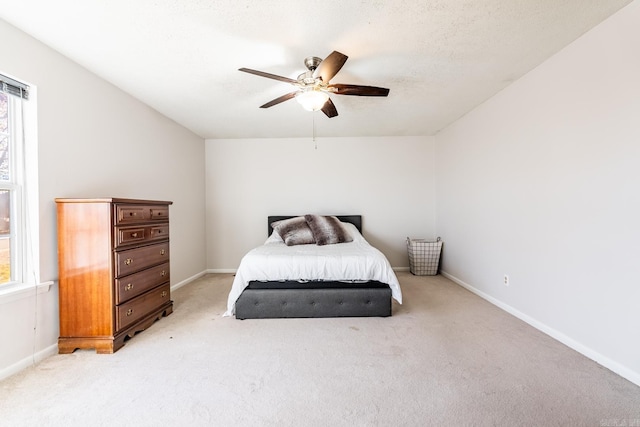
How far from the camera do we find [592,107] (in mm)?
1926

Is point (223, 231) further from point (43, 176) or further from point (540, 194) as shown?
point (540, 194)

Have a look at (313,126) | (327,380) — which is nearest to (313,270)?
(327,380)

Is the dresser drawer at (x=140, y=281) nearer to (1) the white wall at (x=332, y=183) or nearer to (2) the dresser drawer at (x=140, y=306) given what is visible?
(2) the dresser drawer at (x=140, y=306)

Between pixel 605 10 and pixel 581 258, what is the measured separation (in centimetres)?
171

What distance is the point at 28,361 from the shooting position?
1874 mm

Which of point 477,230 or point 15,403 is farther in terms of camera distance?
point 477,230

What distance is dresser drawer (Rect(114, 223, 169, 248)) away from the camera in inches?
84.0

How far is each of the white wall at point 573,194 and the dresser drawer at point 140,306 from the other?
3.59 m

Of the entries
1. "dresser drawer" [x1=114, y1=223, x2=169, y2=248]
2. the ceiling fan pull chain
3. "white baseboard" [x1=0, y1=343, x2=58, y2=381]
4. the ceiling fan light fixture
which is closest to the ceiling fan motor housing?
the ceiling fan light fixture

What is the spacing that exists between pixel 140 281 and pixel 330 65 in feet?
7.95

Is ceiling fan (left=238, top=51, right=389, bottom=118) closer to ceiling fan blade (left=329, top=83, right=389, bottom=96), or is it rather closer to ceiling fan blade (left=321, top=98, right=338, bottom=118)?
ceiling fan blade (left=329, top=83, right=389, bottom=96)

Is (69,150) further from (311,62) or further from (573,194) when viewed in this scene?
(573,194)

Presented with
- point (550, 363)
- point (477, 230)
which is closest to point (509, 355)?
point (550, 363)

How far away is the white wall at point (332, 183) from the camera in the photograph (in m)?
4.64
